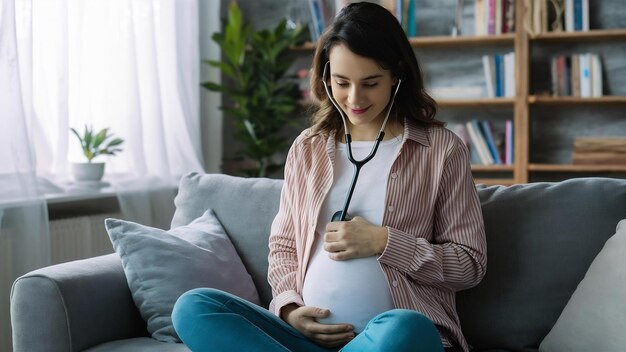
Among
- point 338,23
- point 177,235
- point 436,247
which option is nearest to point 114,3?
point 177,235

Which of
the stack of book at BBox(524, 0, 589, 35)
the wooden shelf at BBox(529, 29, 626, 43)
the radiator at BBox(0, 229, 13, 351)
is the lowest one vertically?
the radiator at BBox(0, 229, 13, 351)

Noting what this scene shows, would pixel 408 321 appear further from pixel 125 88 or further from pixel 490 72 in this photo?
pixel 490 72

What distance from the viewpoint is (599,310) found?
5.60ft

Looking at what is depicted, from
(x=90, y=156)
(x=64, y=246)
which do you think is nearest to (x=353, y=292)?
(x=64, y=246)

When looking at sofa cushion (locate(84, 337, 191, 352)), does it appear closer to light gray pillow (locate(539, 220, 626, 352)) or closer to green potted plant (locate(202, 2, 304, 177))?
light gray pillow (locate(539, 220, 626, 352))

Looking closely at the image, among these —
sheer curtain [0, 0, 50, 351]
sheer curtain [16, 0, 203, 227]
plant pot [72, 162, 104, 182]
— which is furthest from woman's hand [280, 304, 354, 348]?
plant pot [72, 162, 104, 182]

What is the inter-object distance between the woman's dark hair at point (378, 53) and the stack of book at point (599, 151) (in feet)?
7.23

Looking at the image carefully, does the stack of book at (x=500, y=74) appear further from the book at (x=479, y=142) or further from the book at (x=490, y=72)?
the book at (x=479, y=142)

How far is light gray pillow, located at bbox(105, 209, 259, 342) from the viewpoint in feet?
6.31

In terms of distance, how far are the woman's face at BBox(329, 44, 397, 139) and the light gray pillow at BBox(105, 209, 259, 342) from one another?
0.53 meters

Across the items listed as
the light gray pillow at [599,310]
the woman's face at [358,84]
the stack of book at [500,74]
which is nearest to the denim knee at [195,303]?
the woman's face at [358,84]

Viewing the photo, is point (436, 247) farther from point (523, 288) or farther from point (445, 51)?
point (445, 51)

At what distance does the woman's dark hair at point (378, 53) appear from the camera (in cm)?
173

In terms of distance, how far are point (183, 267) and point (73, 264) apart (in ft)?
0.82
